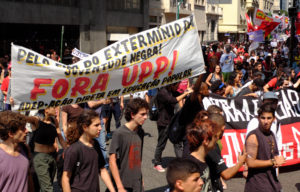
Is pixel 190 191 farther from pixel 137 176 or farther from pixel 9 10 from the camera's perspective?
pixel 9 10

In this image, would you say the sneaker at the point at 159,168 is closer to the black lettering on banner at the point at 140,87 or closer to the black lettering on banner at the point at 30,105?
the black lettering on banner at the point at 140,87

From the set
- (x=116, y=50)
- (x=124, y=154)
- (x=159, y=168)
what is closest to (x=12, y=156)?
(x=124, y=154)

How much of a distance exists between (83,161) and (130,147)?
0.59m

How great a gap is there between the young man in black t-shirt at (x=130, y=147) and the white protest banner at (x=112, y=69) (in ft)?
1.38

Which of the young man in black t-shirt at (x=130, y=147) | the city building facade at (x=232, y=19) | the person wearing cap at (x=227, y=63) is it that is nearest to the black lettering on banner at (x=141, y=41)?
the young man in black t-shirt at (x=130, y=147)

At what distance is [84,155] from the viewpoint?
13.4 feet

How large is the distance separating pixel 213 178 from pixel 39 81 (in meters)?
1.93

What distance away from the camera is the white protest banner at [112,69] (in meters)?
4.27

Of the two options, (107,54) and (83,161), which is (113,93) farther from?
(83,161)

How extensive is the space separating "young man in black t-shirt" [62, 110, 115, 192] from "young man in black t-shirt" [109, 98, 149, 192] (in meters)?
0.26

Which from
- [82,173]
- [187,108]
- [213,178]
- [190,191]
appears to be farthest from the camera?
[187,108]

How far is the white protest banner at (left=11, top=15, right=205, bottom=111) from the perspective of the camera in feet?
14.0

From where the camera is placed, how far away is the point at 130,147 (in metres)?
4.47

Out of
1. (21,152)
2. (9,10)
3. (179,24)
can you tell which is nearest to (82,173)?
(21,152)
